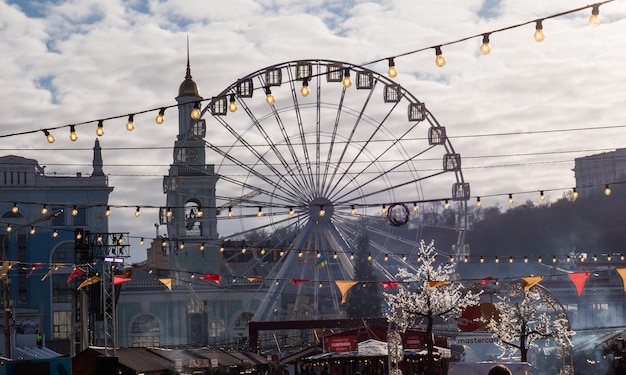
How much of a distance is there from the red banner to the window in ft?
136

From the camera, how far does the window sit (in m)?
84.2

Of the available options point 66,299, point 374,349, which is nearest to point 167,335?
point 66,299

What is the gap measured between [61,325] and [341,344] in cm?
4265

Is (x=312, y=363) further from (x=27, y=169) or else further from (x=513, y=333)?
(x=27, y=169)

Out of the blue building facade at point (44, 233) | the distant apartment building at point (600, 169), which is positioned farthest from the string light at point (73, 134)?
the distant apartment building at point (600, 169)

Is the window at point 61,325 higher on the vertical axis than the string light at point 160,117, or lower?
lower

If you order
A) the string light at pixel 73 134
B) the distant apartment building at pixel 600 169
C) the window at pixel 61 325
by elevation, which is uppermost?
the distant apartment building at pixel 600 169

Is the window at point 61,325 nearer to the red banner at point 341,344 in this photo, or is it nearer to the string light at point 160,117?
the red banner at point 341,344

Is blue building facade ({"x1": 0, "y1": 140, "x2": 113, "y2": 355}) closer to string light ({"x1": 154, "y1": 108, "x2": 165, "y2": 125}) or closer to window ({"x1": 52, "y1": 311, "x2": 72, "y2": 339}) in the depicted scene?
window ({"x1": 52, "y1": 311, "x2": 72, "y2": 339})

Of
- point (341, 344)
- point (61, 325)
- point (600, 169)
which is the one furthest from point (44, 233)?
point (600, 169)

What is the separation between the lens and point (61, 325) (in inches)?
3327

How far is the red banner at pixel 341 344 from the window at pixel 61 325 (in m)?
41.6

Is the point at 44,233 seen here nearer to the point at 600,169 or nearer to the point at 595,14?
the point at 595,14

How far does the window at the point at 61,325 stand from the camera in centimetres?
8419
